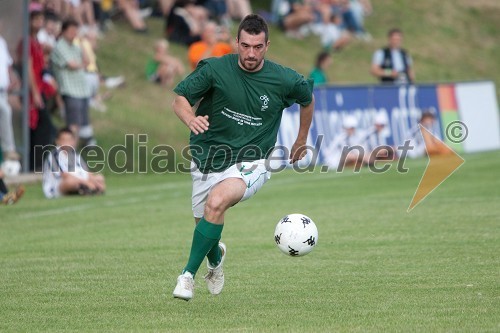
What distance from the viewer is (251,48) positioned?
871 centimetres

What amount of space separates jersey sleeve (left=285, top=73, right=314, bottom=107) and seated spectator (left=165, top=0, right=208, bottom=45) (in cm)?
1911

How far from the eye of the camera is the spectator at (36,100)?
795 inches

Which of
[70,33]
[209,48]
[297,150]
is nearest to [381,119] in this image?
[209,48]

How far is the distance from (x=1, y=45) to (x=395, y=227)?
8.55m

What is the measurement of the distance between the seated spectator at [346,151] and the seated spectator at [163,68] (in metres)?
5.11

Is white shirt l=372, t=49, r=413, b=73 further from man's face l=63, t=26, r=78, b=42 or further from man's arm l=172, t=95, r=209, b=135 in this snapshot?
man's arm l=172, t=95, r=209, b=135

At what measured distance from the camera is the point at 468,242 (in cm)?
1188

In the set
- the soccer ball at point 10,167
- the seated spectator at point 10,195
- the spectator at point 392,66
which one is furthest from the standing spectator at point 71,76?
the spectator at point 392,66

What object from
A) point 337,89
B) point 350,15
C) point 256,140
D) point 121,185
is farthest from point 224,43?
point 256,140

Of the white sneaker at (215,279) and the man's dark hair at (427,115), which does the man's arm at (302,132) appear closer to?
the white sneaker at (215,279)

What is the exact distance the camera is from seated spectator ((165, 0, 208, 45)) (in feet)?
92.4

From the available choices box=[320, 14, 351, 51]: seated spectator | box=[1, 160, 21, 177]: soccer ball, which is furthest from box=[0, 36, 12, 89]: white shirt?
box=[320, 14, 351, 51]: seated spectator

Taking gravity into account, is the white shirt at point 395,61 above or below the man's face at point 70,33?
below

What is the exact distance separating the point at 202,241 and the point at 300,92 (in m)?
1.51
